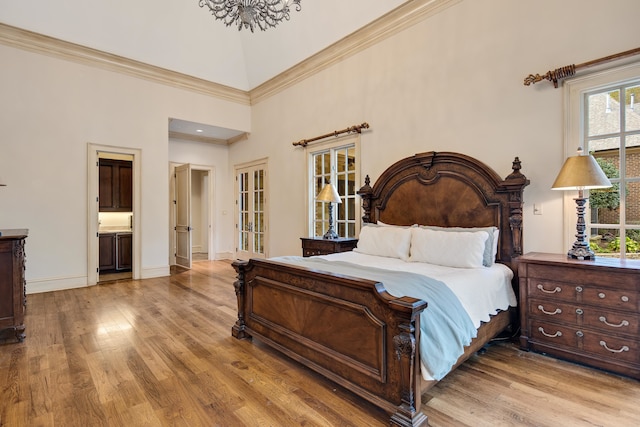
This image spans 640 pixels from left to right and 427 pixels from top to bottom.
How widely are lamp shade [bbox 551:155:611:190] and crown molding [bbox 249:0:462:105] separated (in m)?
2.36

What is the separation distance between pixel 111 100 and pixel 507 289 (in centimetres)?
637

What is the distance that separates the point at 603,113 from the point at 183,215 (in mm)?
6818

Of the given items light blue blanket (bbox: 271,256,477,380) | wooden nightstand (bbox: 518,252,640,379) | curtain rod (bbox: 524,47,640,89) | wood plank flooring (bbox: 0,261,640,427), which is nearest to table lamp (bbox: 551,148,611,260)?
wooden nightstand (bbox: 518,252,640,379)

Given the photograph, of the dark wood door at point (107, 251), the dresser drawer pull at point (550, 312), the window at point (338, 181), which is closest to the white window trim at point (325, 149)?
the window at point (338, 181)

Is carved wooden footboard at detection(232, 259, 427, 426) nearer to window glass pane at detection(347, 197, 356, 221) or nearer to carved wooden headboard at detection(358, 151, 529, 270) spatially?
carved wooden headboard at detection(358, 151, 529, 270)

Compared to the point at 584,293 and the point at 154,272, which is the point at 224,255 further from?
the point at 584,293

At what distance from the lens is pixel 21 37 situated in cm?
462

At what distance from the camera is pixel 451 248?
295 centimetres

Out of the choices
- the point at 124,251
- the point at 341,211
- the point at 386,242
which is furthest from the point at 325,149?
the point at 124,251

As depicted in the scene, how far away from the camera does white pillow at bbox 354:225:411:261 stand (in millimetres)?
3381

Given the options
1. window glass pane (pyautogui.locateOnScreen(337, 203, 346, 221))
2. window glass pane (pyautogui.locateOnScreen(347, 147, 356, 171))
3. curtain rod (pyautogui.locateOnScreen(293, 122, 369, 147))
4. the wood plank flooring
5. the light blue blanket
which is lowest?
the wood plank flooring

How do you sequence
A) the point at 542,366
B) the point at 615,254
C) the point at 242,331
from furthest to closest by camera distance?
the point at 242,331 → the point at 615,254 → the point at 542,366

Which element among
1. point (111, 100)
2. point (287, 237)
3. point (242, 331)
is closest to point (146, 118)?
point (111, 100)

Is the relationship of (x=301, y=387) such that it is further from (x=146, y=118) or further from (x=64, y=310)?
(x=146, y=118)
